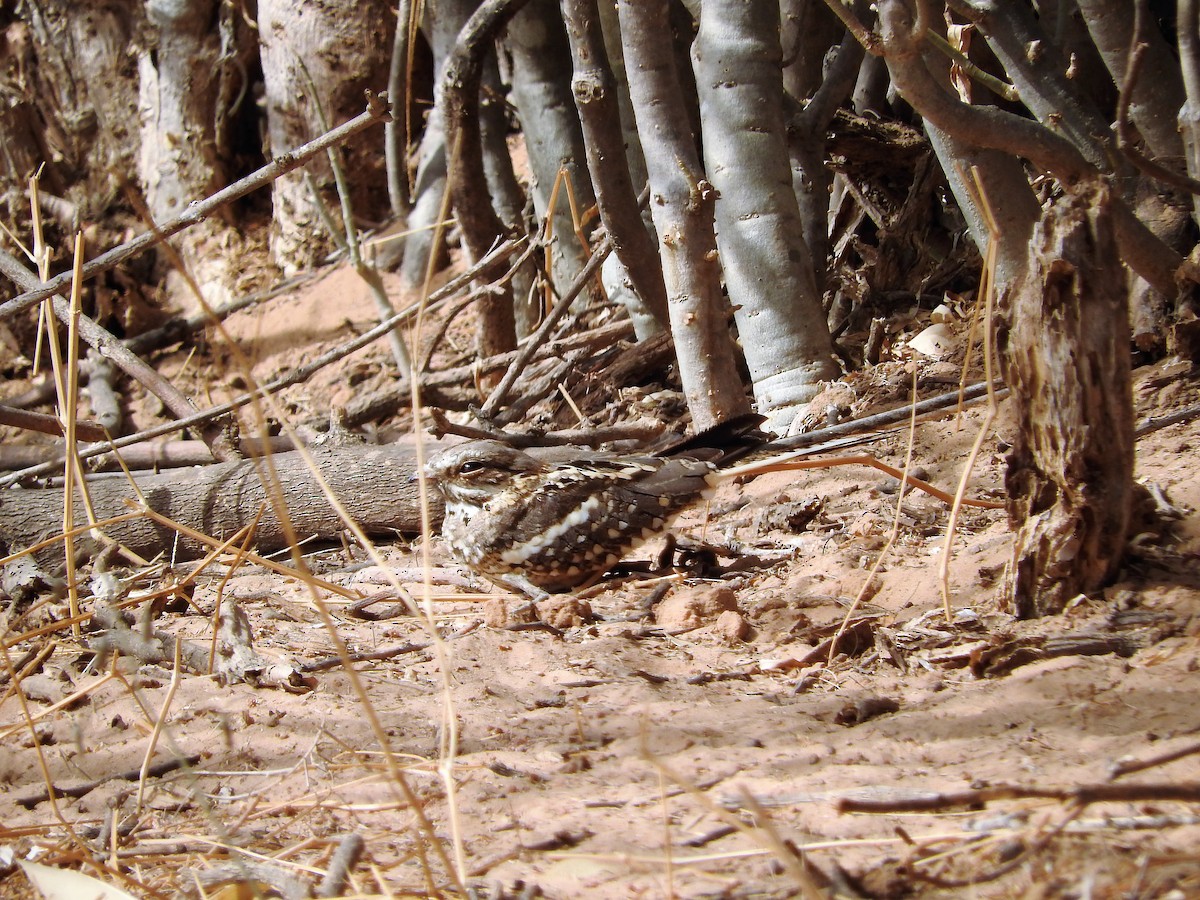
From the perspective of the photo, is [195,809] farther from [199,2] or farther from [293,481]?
[199,2]

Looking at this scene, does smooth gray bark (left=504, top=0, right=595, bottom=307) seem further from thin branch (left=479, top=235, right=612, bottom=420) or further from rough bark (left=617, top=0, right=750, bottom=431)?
rough bark (left=617, top=0, right=750, bottom=431)

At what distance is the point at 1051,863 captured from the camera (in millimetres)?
1434

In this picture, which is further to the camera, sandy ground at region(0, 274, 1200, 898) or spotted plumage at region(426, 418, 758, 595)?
spotted plumage at region(426, 418, 758, 595)

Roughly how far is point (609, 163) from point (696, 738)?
3401 millimetres

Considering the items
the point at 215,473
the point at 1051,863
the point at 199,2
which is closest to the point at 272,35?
the point at 199,2

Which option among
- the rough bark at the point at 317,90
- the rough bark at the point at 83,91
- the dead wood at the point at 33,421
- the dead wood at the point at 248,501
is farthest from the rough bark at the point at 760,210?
the rough bark at the point at 83,91

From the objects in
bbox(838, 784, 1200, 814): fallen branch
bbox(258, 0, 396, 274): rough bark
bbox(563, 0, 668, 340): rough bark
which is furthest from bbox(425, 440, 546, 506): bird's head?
bbox(258, 0, 396, 274): rough bark

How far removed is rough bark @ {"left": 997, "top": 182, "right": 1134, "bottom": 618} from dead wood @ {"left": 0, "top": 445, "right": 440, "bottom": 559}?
2761 millimetres

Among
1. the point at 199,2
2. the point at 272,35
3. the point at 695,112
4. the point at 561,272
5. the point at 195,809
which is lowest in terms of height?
the point at 195,809

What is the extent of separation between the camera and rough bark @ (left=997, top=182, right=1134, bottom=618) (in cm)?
224

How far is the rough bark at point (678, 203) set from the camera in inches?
168

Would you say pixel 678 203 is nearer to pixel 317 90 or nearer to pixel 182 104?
pixel 317 90

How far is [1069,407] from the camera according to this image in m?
2.34

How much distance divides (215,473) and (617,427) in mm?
1971
